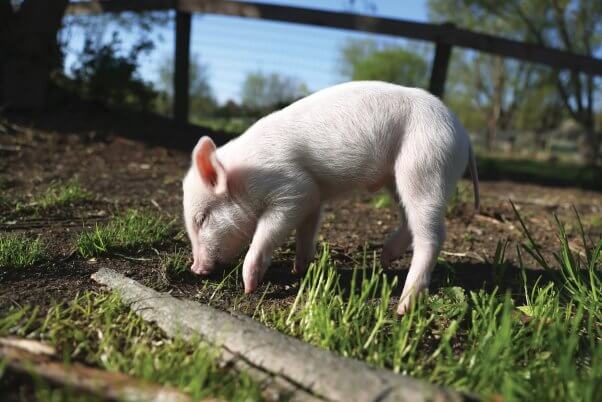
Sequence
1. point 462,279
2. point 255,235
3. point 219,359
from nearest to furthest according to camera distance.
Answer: point 219,359 < point 255,235 < point 462,279

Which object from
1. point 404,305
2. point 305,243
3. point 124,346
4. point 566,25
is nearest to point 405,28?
point 305,243

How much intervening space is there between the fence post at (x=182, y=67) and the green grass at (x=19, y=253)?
20.6 feet

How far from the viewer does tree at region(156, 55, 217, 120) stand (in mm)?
12508

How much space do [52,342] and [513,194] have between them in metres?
7.17

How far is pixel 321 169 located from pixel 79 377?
201 cm

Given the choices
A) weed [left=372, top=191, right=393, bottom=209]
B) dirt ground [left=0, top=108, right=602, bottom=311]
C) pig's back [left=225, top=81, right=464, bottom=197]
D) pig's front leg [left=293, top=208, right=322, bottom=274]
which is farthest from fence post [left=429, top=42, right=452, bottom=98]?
pig's front leg [left=293, top=208, right=322, bottom=274]

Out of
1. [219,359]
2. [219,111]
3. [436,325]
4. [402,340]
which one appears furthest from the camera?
[219,111]

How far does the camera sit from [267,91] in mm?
10859

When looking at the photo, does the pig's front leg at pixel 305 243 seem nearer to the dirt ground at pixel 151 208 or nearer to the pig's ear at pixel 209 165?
the dirt ground at pixel 151 208

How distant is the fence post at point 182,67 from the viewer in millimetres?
9305

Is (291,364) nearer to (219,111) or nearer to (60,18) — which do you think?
(60,18)

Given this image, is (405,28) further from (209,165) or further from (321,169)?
(209,165)

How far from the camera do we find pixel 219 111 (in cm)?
1057

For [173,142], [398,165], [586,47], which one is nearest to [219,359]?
[398,165]
